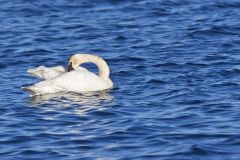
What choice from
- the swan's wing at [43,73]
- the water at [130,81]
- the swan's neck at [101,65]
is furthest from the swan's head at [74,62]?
the water at [130,81]

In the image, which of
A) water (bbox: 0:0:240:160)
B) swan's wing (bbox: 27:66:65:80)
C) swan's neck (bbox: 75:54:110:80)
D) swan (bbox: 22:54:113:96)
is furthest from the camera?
swan's neck (bbox: 75:54:110:80)

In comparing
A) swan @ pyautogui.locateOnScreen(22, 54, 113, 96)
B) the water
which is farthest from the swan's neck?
the water

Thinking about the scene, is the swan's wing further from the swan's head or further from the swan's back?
the swan's back

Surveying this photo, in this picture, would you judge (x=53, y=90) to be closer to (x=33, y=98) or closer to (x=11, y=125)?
(x=33, y=98)

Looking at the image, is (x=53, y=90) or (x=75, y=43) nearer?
(x=53, y=90)

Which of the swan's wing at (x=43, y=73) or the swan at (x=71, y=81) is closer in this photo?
the swan at (x=71, y=81)

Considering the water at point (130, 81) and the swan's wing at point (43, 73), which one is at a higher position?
the swan's wing at point (43, 73)

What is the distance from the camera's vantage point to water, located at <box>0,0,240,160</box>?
46.9 ft

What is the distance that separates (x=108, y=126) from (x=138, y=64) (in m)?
5.51

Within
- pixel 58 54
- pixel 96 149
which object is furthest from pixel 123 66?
pixel 96 149

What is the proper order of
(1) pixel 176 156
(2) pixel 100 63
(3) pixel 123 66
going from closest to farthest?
(1) pixel 176 156
(2) pixel 100 63
(3) pixel 123 66

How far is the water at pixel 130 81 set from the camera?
46.9 ft

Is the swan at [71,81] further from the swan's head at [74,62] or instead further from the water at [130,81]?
the water at [130,81]

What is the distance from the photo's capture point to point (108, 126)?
1559 cm
